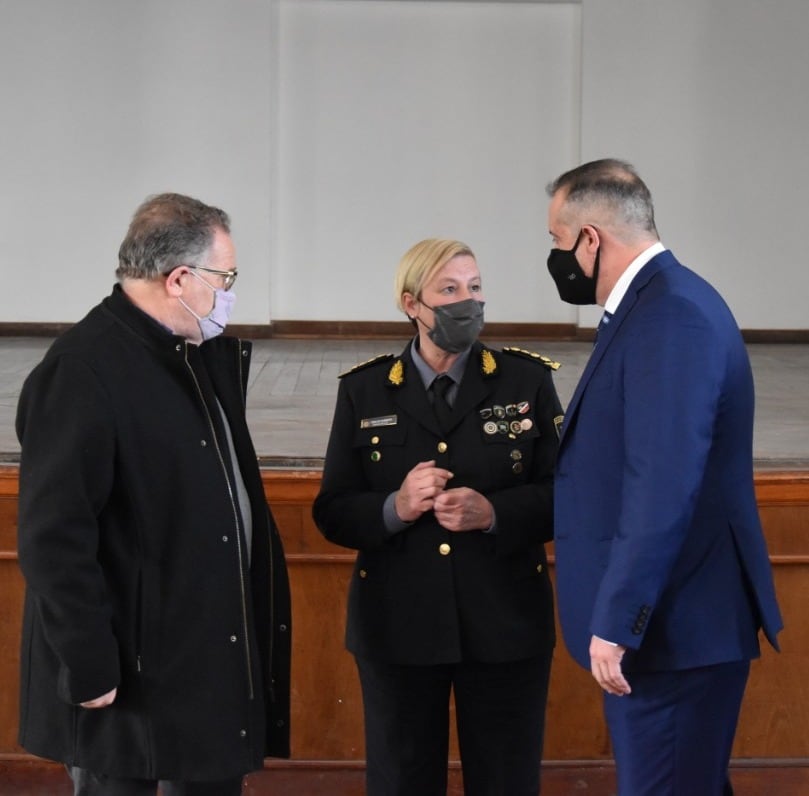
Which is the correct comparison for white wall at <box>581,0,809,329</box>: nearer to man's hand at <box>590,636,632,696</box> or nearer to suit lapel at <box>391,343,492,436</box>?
suit lapel at <box>391,343,492,436</box>

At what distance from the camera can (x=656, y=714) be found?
2.00m

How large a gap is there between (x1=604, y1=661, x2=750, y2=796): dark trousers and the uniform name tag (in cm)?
71

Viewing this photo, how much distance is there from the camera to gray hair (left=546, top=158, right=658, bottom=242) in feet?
6.64

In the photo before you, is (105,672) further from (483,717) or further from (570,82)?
(570,82)

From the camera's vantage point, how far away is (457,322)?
2.38 meters

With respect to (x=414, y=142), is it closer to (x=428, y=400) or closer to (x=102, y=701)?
(x=428, y=400)

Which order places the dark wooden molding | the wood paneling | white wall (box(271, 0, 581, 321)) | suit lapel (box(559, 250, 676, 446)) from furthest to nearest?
the dark wooden molding → white wall (box(271, 0, 581, 321)) → the wood paneling → suit lapel (box(559, 250, 676, 446))

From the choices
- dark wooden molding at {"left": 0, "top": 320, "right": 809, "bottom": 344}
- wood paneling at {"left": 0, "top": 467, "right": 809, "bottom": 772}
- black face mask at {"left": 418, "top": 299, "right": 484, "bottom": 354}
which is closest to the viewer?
black face mask at {"left": 418, "top": 299, "right": 484, "bottom": 354}

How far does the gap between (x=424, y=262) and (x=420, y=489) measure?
0.47 meters

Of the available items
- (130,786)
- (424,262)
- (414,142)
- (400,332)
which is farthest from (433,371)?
(414,142)

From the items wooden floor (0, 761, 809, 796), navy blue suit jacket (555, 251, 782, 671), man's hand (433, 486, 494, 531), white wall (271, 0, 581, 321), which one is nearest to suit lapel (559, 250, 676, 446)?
navy blue suit jacket (555, 251, 782, 671)

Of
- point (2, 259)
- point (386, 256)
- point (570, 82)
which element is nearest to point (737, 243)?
point (570, 82)

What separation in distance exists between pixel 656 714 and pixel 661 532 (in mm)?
354

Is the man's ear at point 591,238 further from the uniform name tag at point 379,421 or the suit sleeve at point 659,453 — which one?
the uniform name tag at point 379,421
